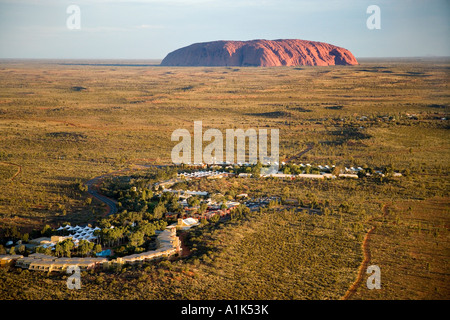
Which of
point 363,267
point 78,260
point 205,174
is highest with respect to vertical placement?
point 205,174

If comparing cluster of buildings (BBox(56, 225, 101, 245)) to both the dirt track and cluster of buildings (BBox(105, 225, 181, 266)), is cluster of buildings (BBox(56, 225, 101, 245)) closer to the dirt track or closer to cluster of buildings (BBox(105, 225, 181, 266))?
cluster of buildings (BBox(105, 225, 181, 266))

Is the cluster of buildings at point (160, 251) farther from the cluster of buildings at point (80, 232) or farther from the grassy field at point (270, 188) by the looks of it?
the cluster of buildings at point (80, 232)

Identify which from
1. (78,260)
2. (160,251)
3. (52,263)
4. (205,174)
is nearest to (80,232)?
(78,260)

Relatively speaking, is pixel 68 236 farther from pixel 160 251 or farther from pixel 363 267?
pixel 363 267

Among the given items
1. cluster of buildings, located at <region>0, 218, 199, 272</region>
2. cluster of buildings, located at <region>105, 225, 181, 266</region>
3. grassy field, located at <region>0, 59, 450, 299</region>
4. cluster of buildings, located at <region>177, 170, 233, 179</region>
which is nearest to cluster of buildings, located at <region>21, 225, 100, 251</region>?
cluster of buildings, located at <region>0, 218, 199, 272</region>

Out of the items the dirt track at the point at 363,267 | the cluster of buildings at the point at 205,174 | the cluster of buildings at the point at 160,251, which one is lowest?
the dirt track at the point at 363,267

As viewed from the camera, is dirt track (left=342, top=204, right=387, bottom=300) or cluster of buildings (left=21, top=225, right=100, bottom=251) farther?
cluster of buildings (left=21, top=225, right=100, bottom=251)

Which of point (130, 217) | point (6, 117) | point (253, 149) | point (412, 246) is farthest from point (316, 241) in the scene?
point (6, 117)

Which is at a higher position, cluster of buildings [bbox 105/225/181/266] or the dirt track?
cluster of buildings [bbox 105/225/181/266]

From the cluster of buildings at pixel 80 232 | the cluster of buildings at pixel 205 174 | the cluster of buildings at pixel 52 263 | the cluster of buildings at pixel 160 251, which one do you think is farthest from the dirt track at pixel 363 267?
the cluster of buildings at pixel 205 174

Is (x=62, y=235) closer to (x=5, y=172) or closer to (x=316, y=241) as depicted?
(x=316, y=241)
